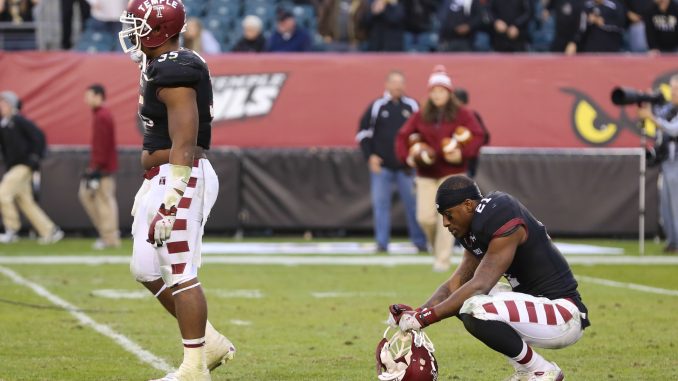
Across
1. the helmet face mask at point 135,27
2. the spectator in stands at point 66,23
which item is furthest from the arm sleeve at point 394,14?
the helmet face mask at point 135,27

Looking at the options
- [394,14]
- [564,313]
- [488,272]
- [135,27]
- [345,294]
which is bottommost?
[345,294]

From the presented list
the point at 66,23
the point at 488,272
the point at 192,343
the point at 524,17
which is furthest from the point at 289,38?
the point at 488,272

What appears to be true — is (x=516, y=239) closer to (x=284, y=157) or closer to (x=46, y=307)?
(x=46, y=307)

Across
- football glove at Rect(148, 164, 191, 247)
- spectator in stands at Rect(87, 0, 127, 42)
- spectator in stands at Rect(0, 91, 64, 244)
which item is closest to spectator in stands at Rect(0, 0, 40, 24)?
spectator in stands at Rect(87, 0, 127, 42)

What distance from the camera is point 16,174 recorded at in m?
16.6

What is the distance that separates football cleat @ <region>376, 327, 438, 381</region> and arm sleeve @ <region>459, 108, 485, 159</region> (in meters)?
6.53

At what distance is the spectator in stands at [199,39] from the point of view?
18062 mm

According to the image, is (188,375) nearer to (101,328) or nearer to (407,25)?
(101,328)

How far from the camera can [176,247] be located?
6195mm

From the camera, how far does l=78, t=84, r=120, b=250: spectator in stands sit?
15.9 m

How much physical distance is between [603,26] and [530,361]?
44.6 ft

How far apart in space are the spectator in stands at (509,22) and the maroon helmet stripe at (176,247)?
13709mm

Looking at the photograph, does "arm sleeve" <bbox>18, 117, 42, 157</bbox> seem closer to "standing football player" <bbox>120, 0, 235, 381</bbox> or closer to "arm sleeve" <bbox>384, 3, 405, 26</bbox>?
"arm sleeve" <bbox>384, 3, 405, 26</bbox>

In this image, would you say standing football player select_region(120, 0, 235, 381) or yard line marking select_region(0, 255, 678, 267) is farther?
yard line marking select_region(0, 255, 678, 267)
